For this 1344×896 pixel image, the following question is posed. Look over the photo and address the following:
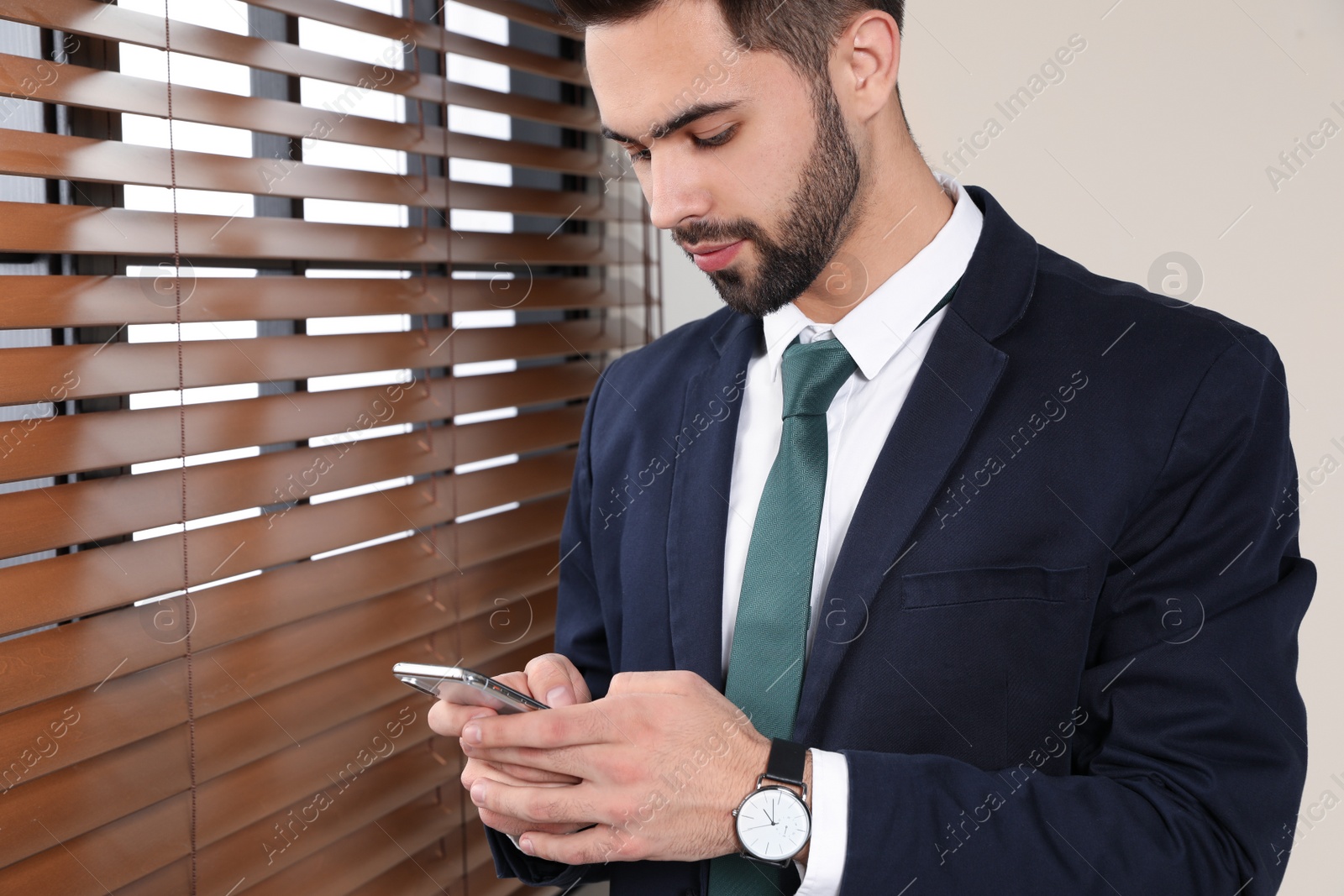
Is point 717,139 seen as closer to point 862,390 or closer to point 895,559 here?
point 862,390

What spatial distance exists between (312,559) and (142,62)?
22.6 inches

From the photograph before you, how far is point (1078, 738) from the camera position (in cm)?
99

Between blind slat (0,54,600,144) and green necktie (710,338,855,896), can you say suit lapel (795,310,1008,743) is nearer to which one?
green necktie (710,338,855,896)

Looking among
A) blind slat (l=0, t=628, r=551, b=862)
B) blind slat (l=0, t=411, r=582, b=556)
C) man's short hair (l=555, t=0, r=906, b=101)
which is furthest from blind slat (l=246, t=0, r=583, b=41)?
blind slat (l=0, t=628, r=551, b=862)

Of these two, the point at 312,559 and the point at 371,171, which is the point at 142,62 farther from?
the point at 312,559

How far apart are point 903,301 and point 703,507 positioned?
0.31 metres

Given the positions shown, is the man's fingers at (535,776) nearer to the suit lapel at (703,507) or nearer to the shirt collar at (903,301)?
the suit lapel at (703,507)

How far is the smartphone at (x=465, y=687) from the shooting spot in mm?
759

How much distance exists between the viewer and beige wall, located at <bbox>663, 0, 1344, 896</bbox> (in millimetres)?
1443

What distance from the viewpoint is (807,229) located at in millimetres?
1053

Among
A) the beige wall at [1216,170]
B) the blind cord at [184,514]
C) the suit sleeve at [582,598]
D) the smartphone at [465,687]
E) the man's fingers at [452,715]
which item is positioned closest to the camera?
the smartphone at [465,687]

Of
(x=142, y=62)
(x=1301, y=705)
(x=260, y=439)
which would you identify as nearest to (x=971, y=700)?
(x=1301, y=705)

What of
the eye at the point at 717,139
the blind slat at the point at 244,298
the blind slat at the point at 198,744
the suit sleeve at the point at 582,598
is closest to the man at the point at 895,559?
the eye at the point at 717,139

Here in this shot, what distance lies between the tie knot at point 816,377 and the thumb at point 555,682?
36 centimetres
